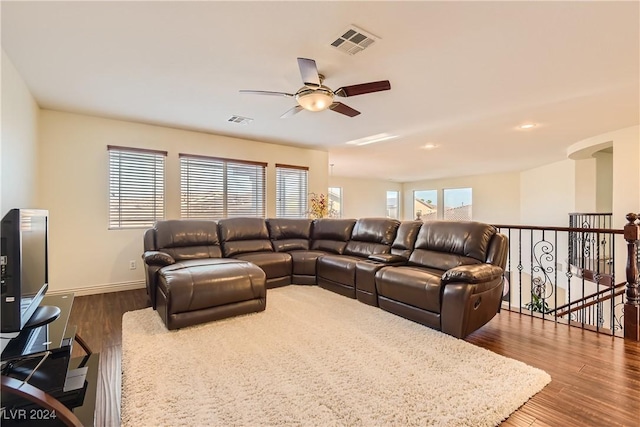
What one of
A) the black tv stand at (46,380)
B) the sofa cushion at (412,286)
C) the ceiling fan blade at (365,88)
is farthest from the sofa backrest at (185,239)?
the ceiling fan blade at (365,88)

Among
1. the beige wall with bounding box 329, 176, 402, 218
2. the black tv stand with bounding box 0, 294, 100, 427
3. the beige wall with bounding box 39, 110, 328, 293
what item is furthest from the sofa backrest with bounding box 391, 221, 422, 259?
the beige wall with bounding box 329, 176, 402, 218

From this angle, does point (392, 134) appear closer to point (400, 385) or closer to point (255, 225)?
point (255, 225)

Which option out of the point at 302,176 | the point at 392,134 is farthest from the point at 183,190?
the point at 392,134

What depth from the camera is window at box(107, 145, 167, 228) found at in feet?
14.2

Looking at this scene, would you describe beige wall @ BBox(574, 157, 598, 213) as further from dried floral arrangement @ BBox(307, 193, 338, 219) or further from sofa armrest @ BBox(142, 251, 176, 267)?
sofa armrest @ BBox(142, 251, 176, 267)

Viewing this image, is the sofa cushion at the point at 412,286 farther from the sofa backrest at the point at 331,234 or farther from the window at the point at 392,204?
the window at the point at 392,204

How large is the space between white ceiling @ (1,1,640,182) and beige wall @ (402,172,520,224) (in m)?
4.62

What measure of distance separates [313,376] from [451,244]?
2168 millimetres

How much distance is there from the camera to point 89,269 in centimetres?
415

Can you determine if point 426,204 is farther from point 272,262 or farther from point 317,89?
point 317,89

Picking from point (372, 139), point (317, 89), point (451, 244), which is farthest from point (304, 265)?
point (372, 139)

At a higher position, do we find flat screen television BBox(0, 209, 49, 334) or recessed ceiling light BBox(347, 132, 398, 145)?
recessed ceiling light BBox(347, 132, 398, 145)

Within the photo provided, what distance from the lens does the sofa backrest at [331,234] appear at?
15.6ft

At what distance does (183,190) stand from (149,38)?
295 centimetres
